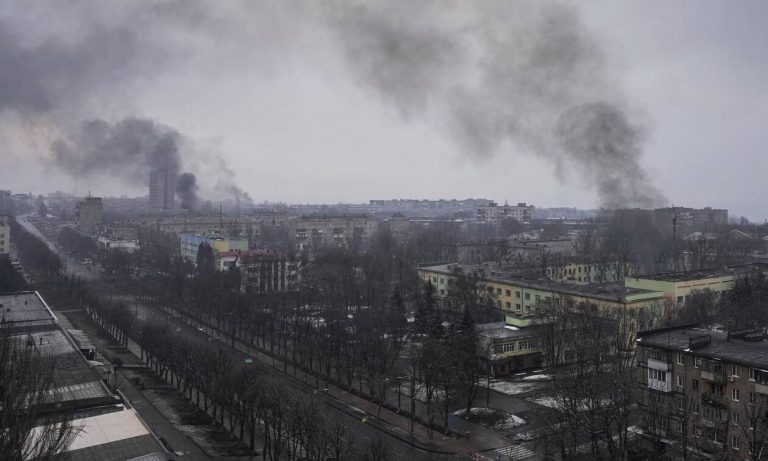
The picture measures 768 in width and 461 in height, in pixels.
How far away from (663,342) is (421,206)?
95972 millimetres

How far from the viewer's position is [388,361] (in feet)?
40.3

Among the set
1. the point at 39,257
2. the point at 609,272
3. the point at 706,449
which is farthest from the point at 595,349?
the point at 39,257

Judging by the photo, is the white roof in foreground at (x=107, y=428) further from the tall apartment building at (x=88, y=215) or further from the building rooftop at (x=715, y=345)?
the tall apartment building at (x=88, y=215)

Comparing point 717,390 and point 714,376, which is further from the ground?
point 714,376

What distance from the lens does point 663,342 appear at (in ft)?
27.4

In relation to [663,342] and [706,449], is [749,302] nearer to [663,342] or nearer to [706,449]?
[663,342]

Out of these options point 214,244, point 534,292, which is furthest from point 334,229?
point 534,292

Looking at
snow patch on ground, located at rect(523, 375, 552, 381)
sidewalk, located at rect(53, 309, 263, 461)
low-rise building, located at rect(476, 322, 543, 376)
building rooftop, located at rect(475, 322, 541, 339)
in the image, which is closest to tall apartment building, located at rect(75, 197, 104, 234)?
sidewalk, located at rect(53, 309, 263, 461)

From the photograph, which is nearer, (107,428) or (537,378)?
(107,428)

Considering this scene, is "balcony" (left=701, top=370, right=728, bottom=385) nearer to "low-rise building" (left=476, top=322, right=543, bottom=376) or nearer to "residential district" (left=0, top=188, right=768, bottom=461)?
"residential district" (left=0, top=188, right=768, bottom=461)

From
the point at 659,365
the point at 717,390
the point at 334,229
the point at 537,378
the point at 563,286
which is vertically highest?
the point at 334,229

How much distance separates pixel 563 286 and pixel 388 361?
6.41 metres

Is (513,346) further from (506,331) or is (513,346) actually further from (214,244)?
(214,244)

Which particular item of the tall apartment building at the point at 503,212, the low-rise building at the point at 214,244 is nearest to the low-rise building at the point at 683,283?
A: the low-rise building at the point at 214,244
